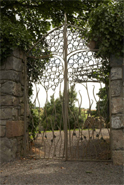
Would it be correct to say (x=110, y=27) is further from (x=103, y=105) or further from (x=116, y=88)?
(x=103, y=105)

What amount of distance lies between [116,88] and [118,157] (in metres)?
1.26

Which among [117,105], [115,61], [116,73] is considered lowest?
[117,105]

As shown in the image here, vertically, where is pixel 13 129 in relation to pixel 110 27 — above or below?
below

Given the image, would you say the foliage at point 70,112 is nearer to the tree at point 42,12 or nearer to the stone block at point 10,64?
the stone block at point 10,64

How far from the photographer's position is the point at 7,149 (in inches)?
161

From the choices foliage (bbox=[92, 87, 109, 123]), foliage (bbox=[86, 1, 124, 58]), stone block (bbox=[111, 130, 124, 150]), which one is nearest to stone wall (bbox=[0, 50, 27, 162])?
foliage (bbox=[92, 87, 109, 123])

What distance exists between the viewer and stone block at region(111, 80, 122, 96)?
3.68 meters

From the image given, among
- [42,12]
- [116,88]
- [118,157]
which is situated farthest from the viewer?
[42,12]

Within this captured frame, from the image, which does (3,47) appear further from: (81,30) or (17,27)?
(81,30)

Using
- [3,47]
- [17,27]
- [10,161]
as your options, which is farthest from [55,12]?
[10,161]

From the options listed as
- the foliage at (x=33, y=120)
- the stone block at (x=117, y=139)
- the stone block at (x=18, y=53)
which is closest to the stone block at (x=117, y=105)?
the stone block at (x=117, y=139)

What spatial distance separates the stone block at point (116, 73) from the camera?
12.2ft

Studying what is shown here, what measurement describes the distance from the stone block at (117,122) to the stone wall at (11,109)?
78.9 inches

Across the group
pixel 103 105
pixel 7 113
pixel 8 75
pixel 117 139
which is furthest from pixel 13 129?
pixel 117 139
